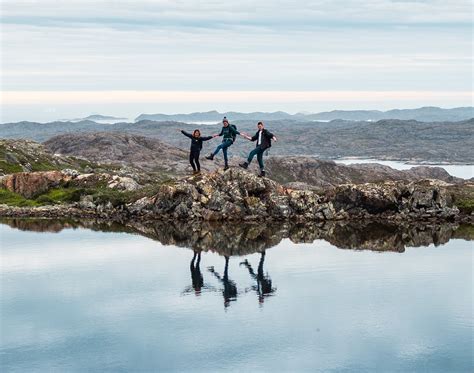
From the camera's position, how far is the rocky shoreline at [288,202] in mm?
82875

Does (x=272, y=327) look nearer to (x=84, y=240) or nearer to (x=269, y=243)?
(x=269, y=243)

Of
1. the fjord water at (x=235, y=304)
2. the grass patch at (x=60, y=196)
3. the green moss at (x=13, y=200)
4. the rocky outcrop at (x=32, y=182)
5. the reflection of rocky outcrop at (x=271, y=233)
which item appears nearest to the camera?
the fjord water at (x=235, y=304)

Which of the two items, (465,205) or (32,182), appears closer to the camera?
(465,205)

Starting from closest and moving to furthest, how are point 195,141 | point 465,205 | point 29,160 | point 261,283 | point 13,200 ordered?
1. point 261,283
2. point 195,141
3. point 465,205
4. point 13,200
5. point 29,160

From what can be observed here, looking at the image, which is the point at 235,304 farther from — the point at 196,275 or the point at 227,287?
the point at 196,275

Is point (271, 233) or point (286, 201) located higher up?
point (286, 201)

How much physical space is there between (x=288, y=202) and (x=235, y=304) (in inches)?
1410

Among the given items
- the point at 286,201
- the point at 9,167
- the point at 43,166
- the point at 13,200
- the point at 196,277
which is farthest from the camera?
the point at 43,166

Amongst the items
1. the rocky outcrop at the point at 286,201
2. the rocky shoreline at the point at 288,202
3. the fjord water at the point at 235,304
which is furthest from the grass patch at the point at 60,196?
the fjord water at the point at 235,304

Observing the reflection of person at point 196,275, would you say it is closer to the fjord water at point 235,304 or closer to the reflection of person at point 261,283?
the fjord water at point 235,304

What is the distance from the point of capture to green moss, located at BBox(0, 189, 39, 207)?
94656 millimetres

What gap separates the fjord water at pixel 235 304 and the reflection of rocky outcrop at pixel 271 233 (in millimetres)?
451

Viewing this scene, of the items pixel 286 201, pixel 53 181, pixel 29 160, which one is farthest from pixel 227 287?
pixel 29 160

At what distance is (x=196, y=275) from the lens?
189 feet
